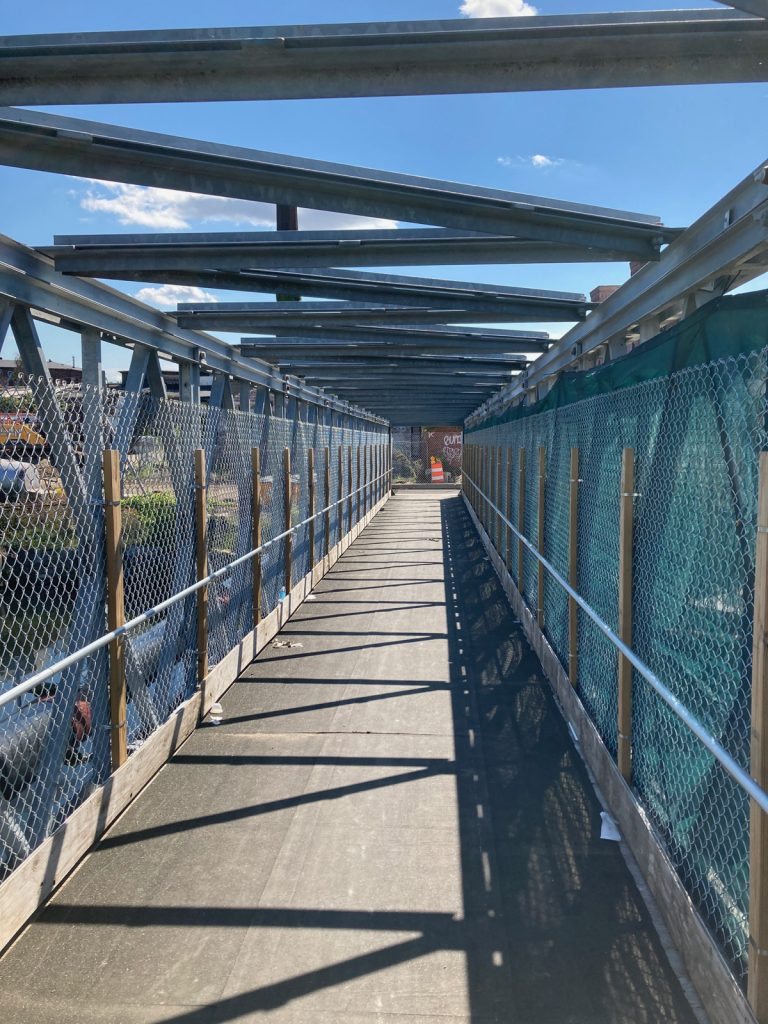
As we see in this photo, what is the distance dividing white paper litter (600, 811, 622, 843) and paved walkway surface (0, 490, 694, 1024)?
0.18ft

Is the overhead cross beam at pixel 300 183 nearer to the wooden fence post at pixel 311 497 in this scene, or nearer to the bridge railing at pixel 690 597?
the bridge railing at pixel 690 597

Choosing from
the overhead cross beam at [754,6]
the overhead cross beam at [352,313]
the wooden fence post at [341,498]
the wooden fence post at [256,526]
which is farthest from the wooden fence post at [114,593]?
the wooden fence post at [341,498]

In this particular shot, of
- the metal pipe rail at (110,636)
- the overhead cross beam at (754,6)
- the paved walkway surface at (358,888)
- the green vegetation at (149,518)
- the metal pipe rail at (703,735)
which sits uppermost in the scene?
the overhead cross beam at (754,6)

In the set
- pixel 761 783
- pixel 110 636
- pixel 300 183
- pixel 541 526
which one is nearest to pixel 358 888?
pixel 110 636

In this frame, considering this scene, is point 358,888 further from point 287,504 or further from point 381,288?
point 287,504

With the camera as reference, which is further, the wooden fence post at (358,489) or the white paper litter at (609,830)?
the wooden fence post at (358,489)

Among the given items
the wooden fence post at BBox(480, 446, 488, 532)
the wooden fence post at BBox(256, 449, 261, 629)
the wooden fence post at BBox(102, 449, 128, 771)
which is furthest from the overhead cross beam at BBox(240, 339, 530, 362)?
the wooden fence post at BBox(102, 449, 128, 771)

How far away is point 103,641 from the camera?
4.18m

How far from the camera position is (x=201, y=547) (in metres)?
6.11

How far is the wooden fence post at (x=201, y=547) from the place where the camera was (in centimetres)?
609

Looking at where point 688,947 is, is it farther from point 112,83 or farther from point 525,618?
point 525,618

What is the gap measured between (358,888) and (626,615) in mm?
1968

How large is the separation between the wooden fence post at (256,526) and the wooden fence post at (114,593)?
10.5 feet

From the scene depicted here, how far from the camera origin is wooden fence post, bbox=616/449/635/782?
4.33m
